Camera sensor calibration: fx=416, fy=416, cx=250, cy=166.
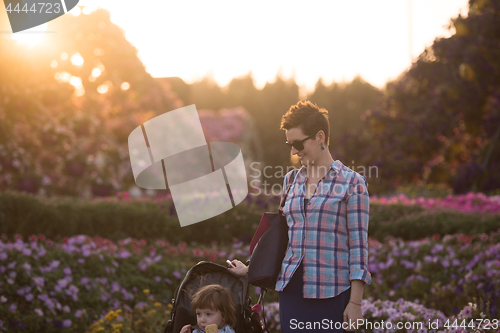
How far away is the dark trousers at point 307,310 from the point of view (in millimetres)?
2016

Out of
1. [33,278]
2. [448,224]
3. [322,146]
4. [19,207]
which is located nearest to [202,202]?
[19,207]

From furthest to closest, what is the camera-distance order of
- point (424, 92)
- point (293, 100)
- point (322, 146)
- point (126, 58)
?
point (293, 100), point (126, 58), point (424, 92), point (322, 146)

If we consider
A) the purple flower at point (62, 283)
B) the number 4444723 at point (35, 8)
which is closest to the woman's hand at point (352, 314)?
the purple flower at point (62, 283)

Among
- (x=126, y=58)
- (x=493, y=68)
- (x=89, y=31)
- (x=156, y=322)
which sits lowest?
(x=156, y=322)

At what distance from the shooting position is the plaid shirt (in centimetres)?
200

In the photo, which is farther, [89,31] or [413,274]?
[89,31]

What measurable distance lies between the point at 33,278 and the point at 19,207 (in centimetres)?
227

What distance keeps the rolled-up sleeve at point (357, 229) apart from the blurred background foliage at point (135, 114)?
7221 mm

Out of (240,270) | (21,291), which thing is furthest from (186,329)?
(21,291)

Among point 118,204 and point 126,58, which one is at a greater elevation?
point 126,58

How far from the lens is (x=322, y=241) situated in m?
2.03

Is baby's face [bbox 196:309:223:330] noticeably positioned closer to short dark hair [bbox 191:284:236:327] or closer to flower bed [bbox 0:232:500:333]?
short dark hair [bbox 191:284:236:327]

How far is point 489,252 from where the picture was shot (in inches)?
188

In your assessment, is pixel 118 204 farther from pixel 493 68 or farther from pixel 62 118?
pixel 493 68
